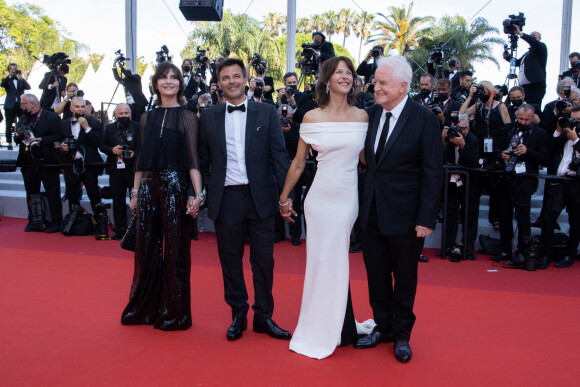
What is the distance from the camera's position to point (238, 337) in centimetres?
350

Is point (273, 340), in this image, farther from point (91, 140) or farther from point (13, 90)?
point (13, 90)

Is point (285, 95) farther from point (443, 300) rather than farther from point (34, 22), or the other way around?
point (34, 22)

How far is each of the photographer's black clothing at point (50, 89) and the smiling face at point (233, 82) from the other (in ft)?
24.7

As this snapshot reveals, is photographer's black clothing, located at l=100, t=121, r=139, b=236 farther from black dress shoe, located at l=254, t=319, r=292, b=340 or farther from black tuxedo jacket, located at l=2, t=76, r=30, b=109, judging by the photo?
black tuxedo jacket, located at l=2, t=76, r=30, b=109

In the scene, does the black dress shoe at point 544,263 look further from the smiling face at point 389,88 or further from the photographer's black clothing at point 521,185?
the smiling face at point 389,88

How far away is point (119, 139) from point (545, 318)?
5736 mm

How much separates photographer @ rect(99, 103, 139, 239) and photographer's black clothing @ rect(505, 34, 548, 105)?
5.86 m

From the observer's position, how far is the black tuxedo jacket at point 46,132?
26.1ft

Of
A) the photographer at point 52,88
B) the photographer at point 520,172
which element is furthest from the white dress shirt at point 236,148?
the photographer at point 52,88

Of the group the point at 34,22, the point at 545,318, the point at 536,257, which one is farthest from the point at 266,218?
the point at 34,22

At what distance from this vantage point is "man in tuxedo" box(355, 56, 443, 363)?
3.12 metres

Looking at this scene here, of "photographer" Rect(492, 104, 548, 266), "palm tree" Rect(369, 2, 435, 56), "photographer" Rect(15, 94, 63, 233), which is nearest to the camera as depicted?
"photographer" Rect(492, 104, 548, 266)

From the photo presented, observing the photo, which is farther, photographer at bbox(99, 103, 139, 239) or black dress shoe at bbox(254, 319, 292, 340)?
photographer at bbox(99, 103, 139, 239)

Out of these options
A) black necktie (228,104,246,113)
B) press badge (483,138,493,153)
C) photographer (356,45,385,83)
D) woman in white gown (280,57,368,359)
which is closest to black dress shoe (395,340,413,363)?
woman in white gown (280,57,368,359)
